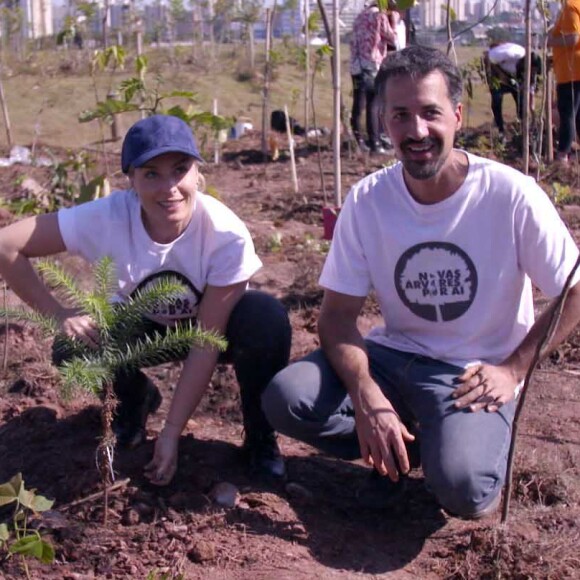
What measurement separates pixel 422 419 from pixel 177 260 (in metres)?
0.81

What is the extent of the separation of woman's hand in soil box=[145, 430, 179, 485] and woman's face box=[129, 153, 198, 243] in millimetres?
596

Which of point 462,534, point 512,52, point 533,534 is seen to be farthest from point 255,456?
point 512,52

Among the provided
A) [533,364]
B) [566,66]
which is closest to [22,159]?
[566,66]

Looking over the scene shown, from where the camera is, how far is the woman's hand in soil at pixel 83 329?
2602 mm

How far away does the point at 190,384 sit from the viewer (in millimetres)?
2770

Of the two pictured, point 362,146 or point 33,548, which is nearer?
point 33,548

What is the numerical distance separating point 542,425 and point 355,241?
1008 mm

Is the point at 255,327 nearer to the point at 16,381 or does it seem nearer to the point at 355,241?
the point at 355,241

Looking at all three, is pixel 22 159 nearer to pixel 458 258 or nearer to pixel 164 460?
pixel 164 460

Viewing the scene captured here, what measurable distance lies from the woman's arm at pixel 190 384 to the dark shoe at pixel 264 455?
10.1 inches

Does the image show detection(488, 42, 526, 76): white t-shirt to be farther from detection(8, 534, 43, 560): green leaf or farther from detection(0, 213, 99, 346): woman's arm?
detection(8, 534, 43, 560): green leaf

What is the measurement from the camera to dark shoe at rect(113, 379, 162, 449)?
3.05m

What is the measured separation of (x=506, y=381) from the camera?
8.57ft

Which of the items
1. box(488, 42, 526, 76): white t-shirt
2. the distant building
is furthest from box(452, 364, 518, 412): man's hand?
the distant building
